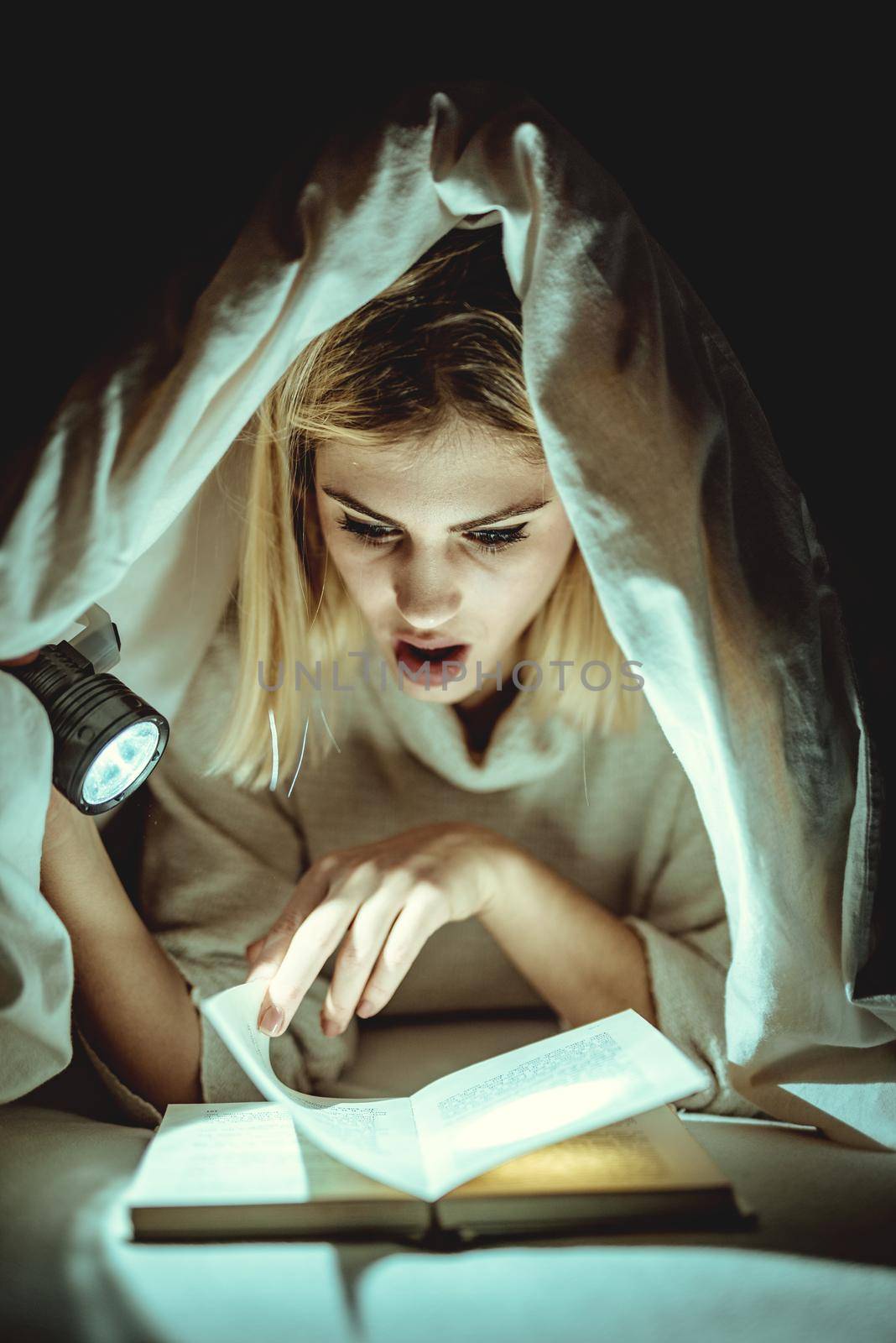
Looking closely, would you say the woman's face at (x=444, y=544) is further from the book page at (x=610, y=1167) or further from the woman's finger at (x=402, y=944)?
the book page at (x=610, y=1167)

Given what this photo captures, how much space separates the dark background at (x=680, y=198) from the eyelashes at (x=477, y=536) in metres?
0.22

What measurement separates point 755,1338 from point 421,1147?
0.71 ft

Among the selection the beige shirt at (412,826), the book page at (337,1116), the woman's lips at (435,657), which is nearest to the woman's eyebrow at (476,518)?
the woman's lips at (435,657)

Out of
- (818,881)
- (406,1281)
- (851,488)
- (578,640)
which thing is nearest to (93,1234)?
(406,1281)

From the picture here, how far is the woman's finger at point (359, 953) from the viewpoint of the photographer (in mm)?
693

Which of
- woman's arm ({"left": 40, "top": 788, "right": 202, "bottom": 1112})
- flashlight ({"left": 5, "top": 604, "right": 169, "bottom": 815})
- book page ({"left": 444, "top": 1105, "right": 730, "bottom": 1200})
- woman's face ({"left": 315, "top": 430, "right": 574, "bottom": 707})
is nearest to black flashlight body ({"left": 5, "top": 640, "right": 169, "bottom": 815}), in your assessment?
flashlight ({"left": 5, "top": 604, "right": 169, "bottom": 815})

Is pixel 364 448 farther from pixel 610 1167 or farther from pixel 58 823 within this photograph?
pixel 610 1167

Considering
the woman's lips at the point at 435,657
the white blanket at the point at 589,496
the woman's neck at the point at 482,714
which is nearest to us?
the white blanket at the point at 589,496

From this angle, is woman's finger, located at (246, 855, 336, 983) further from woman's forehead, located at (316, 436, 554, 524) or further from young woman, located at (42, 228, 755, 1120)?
woman's forehead, located at (316, 436, 554, 524)

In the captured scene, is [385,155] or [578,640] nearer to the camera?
[385,155]

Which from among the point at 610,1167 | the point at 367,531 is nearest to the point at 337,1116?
the point at 610,1167

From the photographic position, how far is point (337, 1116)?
0.67m

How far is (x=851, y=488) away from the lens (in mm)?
853

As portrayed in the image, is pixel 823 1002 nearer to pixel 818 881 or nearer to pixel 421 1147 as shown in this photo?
pixel 818 881
